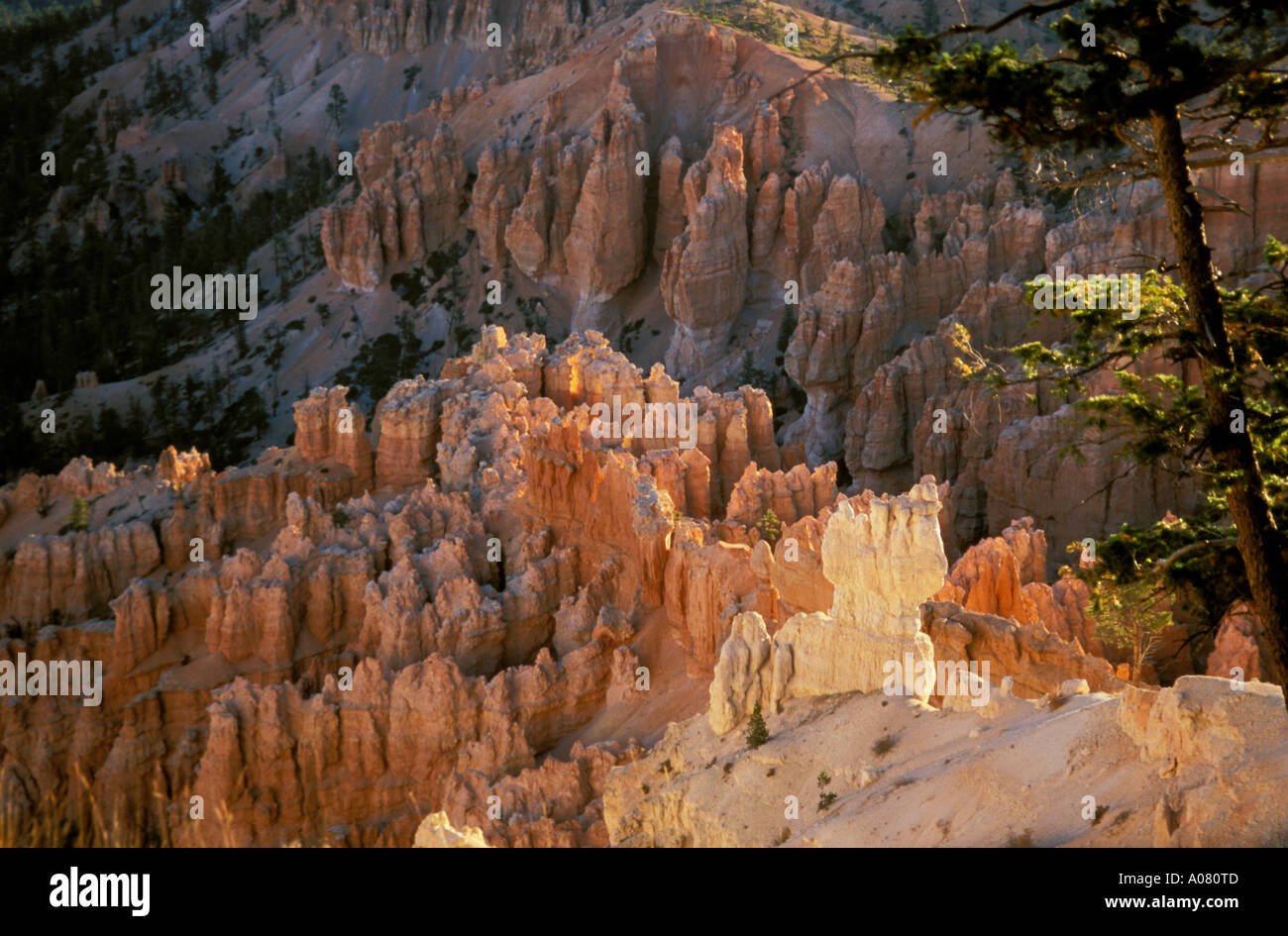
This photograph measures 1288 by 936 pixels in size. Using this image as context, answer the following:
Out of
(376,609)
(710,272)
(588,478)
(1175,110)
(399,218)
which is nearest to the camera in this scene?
(1175,110)

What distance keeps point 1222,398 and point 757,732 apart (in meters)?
7.22

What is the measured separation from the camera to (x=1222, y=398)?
1209 cm

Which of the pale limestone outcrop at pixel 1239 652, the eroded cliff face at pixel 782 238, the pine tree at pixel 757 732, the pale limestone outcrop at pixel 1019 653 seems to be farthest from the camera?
the eroded cliff face at pixel 782 238

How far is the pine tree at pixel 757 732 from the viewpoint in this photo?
17.1 m

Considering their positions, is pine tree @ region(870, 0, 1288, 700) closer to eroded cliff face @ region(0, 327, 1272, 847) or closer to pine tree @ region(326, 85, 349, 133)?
eroded cliff face @ region(0, 327, 1272, 847)

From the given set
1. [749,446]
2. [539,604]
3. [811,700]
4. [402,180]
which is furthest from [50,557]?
[402,180]

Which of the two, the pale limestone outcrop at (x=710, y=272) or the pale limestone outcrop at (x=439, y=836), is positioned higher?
the pale limestone outcrop at (x=710, y=272)

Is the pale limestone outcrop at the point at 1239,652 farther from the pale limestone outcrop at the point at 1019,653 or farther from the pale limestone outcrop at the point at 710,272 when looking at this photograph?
the pale limestone outcrop at the point at 710,272

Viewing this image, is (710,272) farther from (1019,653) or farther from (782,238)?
(1019,653)

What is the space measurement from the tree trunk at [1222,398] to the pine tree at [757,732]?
660cm

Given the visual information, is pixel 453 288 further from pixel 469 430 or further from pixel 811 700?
pixel 811 700

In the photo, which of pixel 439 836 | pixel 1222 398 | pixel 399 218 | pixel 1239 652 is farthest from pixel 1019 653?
pixel 399 218

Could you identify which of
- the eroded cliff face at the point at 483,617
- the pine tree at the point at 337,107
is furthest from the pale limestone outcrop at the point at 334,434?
the pine tree at the point at 337,107
